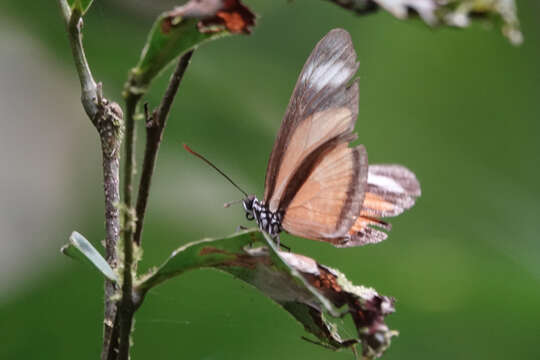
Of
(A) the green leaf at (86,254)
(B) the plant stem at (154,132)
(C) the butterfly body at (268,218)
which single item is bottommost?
(C) the butterfly body at (268,218)

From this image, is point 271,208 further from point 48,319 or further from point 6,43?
point 6,43

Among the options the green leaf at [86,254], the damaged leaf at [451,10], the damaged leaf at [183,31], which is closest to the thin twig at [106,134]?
the green leaf at [86,254]

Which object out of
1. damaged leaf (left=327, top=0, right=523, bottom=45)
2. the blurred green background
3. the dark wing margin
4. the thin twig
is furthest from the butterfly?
the blurred green background

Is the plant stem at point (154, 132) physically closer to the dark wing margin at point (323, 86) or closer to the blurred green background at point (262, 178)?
the dark wing margin at point (323, 86)

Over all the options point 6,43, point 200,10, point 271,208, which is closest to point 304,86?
point 271,208

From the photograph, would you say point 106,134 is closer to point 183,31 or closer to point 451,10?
point 183,31
